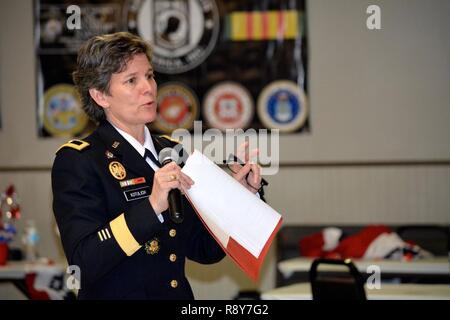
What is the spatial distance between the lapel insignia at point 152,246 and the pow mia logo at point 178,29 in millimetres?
5562

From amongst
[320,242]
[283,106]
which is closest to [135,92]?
[320,242]

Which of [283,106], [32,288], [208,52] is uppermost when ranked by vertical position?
[208,52]

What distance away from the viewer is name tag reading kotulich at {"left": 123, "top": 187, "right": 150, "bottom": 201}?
236 centimetres

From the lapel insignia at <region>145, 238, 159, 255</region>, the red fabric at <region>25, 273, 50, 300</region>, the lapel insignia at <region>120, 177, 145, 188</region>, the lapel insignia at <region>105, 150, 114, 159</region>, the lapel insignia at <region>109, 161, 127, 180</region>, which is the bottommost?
the red fabric at <region>25, 273, 50, 300</region>

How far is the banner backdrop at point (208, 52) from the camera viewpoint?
7668 millimetres

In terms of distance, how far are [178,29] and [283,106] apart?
135cm

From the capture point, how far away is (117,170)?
2.40 meters

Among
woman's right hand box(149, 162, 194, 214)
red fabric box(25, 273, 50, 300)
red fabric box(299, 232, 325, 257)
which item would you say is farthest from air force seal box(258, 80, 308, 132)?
woman's right hand box(149, 162, 194, 214)

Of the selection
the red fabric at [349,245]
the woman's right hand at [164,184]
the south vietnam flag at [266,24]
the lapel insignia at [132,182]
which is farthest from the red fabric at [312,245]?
the woman's right hand at [164,184]

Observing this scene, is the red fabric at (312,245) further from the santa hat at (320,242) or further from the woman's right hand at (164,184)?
the woman's right hand at (164,184)

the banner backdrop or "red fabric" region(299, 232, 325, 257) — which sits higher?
the banner backdrop

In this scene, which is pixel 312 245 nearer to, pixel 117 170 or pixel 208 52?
pixel 208 52

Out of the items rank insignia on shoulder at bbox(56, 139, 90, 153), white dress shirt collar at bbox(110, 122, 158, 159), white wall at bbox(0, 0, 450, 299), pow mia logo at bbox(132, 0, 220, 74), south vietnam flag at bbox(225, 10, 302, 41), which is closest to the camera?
rank insignia on shoulder at bbox(56, 139, 90, 153)

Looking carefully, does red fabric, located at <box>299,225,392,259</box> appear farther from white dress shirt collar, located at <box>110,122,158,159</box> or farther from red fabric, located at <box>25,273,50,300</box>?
white dress shirt collar, located at <box>110,122,158,159</box>
